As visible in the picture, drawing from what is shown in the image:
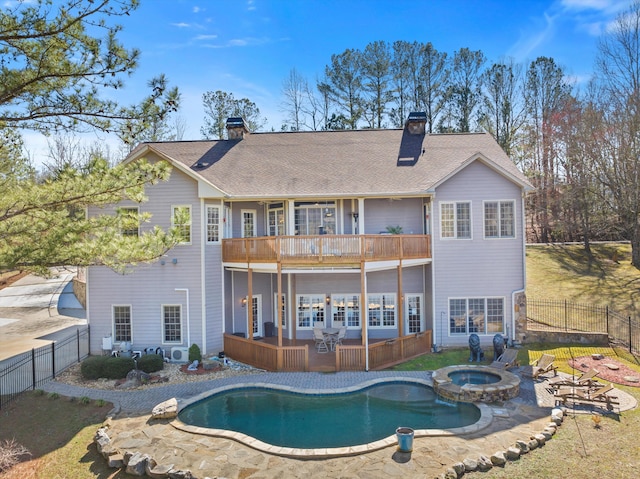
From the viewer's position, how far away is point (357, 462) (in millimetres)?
8594

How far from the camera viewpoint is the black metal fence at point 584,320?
17138mm

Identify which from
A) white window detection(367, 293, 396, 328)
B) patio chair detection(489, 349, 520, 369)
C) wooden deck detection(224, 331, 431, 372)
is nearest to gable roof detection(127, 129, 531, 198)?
white window detection(367, 293, 396, 328)

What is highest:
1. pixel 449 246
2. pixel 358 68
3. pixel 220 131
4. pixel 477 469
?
pixel 358 68

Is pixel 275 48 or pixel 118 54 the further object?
pixel 275 48

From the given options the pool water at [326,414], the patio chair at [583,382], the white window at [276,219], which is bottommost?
the pool water at [326,414]

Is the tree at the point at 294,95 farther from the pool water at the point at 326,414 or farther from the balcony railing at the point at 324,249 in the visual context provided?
the pool water at the point at 326,414

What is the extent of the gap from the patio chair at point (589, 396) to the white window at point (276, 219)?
1233 centimetres

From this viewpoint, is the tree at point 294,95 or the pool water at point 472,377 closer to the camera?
the pool water at point 472,377

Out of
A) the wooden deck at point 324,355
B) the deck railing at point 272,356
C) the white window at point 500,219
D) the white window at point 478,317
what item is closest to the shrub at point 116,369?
the wooden deck at point 324,355

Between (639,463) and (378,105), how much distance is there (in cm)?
3559

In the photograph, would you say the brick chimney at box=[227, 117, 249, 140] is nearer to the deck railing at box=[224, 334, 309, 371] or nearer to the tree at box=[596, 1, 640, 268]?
the deck railing at box=[224, 334, 309, 371]

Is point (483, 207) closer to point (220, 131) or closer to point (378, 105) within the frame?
point (378, 105)

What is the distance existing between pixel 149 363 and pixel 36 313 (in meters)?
16.0

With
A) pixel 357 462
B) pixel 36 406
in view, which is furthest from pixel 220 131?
pixel 357 462
